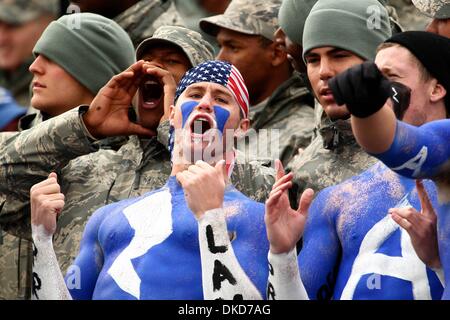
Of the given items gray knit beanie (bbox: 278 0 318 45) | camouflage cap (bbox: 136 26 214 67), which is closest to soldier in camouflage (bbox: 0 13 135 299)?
camouflage cap (bbox: 136 26 214 67)

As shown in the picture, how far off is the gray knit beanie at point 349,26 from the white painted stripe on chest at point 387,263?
4.45ft

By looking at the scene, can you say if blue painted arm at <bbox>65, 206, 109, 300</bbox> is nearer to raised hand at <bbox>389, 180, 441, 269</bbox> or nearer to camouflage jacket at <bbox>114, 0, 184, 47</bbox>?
raised hand at <bbox>389, 180, 441, 269</bbox>

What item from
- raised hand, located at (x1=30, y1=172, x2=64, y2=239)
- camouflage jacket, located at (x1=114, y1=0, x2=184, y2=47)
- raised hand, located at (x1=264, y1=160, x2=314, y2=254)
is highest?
camouflage jacket, located at (x1=114, y1=0, x2=184, y2=47)

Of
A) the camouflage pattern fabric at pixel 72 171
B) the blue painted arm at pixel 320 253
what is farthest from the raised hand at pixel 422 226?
the camouflage pattern fabric at pixel 72 171

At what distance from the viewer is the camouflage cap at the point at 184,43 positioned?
26.8 feet

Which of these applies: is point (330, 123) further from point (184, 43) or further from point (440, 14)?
point (184, 43)

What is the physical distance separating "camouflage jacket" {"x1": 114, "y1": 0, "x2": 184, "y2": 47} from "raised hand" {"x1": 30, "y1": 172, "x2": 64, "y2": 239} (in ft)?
9.89

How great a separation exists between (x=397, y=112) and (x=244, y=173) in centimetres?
120

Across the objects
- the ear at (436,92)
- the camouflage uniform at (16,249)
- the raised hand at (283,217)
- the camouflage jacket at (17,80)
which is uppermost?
the camouflage jacket at (17,80)

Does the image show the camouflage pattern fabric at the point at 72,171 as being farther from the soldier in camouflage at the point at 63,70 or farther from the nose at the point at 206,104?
the nose at the point at 206,104

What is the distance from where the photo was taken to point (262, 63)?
9.20 meters

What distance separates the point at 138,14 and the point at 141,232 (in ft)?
10.5

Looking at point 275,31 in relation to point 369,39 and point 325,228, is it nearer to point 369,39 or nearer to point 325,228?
point 369,39

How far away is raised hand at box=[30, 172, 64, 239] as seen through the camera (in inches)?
269
